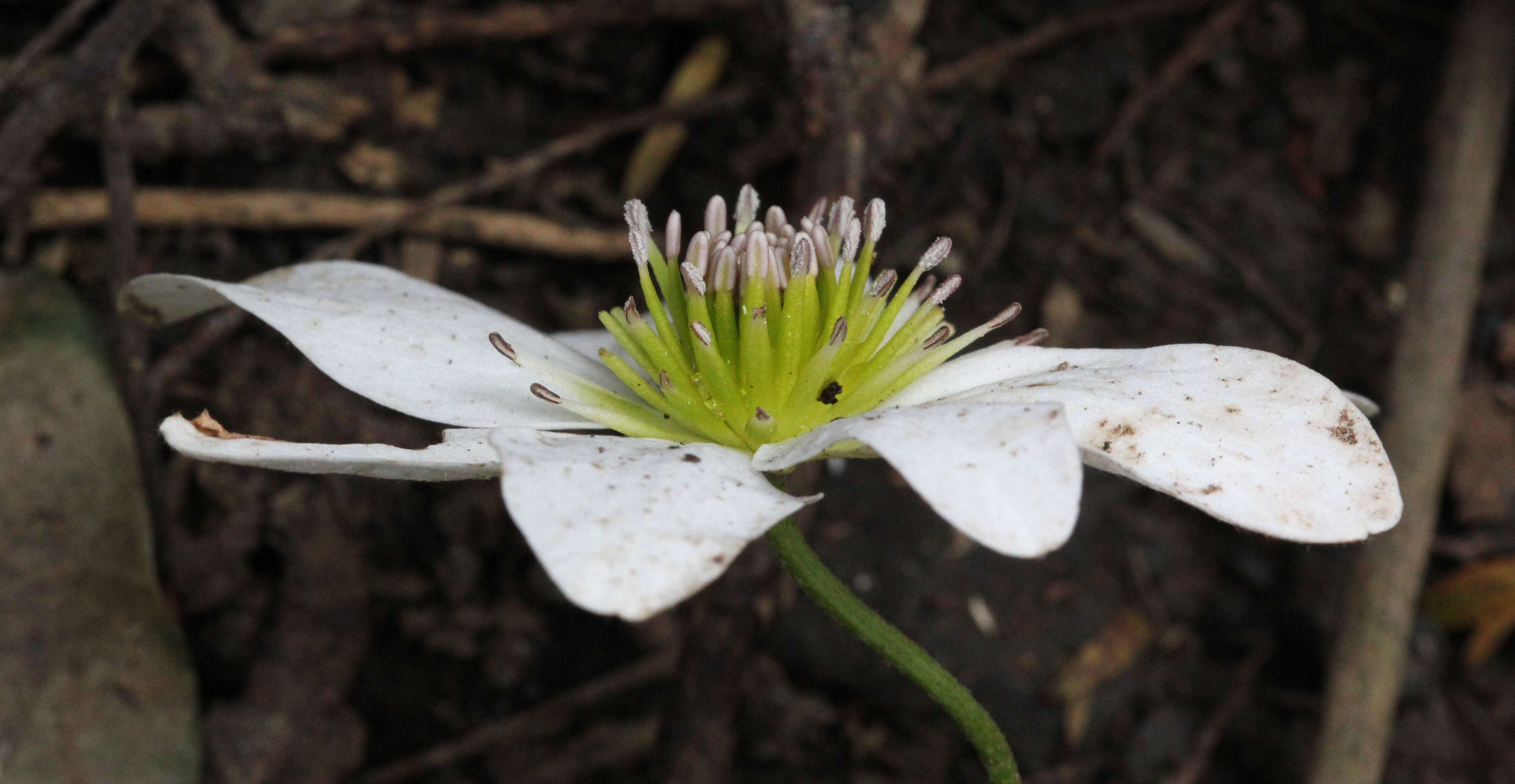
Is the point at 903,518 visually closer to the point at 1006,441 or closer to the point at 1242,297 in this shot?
the point at 1242,297

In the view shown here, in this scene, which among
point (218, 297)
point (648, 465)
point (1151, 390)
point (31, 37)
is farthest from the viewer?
point (31, 37)

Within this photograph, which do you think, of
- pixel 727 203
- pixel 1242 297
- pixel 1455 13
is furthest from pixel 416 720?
pixel 1455 13

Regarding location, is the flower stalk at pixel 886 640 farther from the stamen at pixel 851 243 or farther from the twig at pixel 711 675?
the twig at pixel 711 675

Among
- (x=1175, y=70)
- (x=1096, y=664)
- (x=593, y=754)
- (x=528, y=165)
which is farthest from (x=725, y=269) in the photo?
(x=1175, y=70)

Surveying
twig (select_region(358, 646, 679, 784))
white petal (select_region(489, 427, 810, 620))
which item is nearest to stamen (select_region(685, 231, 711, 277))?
white petal (select_region(489, 427, 810, 620))

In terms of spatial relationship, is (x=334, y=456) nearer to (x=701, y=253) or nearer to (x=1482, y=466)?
(x=701, y=253)
